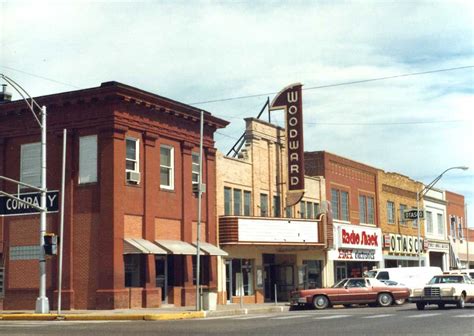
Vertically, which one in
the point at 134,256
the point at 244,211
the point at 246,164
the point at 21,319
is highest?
the point at 246,164

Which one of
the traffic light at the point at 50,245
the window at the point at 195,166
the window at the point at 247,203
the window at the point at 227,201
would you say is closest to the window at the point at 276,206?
the window at the point at 247,203

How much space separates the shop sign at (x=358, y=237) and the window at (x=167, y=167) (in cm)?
1608

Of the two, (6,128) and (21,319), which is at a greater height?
(6,128)

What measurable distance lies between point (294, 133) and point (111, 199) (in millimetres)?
13407

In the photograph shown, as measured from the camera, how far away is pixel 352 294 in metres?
35.2

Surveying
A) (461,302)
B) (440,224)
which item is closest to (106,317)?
(461,302)

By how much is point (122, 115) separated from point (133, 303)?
331 inches

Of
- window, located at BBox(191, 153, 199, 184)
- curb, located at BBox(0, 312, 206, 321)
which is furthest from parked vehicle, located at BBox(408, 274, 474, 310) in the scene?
window, located at BBox(191, 153, 199, 184)

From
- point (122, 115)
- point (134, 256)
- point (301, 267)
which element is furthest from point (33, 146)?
point (301, 267)

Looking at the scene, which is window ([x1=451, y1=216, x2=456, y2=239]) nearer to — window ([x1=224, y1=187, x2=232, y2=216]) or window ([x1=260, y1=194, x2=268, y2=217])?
window ([x1=260, y1=194, x2=268, y2=217])

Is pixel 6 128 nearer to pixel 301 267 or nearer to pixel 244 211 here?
pixel 244 211

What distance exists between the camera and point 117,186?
33219mm

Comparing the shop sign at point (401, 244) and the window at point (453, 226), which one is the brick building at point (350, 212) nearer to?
the shop sign at point (401, 244)

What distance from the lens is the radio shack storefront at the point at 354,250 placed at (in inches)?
1934
